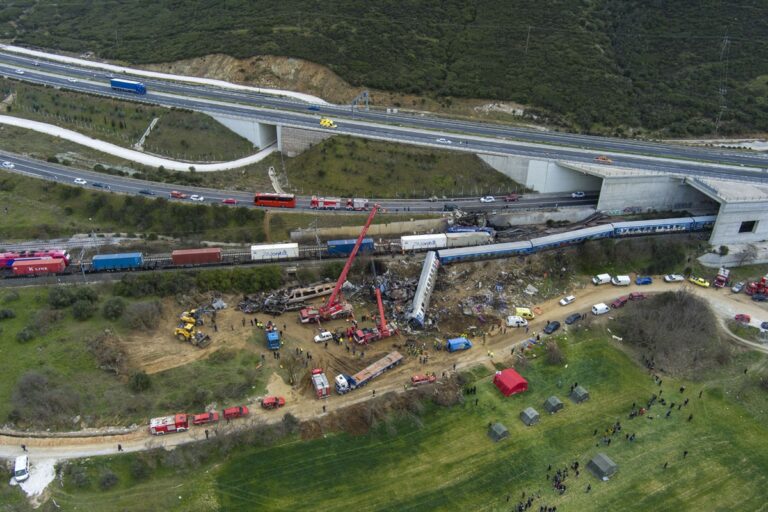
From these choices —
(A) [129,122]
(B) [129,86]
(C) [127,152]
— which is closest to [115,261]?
(C) [127,152]

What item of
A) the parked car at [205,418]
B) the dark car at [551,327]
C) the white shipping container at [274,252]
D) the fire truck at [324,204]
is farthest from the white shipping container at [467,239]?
the parked car at [205,418]

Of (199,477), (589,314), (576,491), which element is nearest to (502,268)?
(589,314)

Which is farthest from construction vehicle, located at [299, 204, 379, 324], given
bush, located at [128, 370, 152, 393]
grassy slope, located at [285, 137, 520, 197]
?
grassy slope, located at [285, 137, 520, 197]

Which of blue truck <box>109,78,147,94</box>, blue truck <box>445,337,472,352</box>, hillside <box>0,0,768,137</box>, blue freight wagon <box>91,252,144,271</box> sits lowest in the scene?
blue truck <box>445,337,472,352</box>

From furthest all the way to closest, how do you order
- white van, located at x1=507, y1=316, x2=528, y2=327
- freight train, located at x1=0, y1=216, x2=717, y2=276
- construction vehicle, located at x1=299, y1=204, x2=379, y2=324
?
1. freight train, located at x1=0, y1=216, x2=717, y2=276
2. white van, located at x1=507, y1=316, x2=528, y2=327
3. construction vehicle, located at x1=299, y1=204, x2=379, y2=324

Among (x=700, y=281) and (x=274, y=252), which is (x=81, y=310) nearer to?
(x=274, y=252)

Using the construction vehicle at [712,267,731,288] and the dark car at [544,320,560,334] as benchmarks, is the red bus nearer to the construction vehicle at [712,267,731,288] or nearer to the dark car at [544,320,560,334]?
the dark car at [544,320,560,334]

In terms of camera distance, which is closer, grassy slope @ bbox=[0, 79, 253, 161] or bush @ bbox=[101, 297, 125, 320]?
bush @ bbox=[101, 297, 125, 320]
